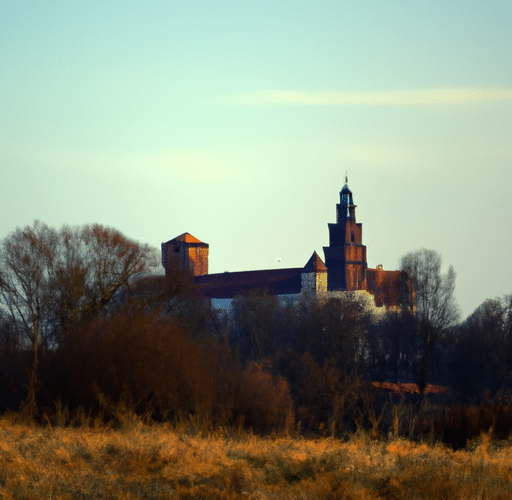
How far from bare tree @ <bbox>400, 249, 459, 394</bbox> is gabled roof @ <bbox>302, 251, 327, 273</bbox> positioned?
48.4 m

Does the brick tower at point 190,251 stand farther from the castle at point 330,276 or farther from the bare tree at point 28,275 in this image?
the bare tree at point 28,275

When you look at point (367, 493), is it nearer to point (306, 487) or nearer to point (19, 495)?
point (306, 487)

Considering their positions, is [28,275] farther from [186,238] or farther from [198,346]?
[186,238]

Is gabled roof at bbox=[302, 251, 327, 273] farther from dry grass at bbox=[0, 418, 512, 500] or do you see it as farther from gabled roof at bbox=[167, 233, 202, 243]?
dry grass at bbox=[0, 418, 512, 500]

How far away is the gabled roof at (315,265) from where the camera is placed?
4532 inches

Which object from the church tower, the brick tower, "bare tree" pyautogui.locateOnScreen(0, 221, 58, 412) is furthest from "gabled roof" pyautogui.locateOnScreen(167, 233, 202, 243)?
"bare tree" pyautogui.locateOnScreen(0, 221, 58, 412)

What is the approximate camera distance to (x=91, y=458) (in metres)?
8.66

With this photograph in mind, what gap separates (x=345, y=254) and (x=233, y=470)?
11158 centimetres

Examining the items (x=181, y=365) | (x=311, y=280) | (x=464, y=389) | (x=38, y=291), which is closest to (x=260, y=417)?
(x=181, y=365)

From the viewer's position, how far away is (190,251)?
5108 inches

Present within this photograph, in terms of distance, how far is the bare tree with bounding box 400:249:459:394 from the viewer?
58.2 meters

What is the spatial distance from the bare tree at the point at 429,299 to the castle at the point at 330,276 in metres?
45.4

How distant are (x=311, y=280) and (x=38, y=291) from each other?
78.9 m

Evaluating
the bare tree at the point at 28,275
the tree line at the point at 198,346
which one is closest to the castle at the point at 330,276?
the tree line at the point at 198,346
